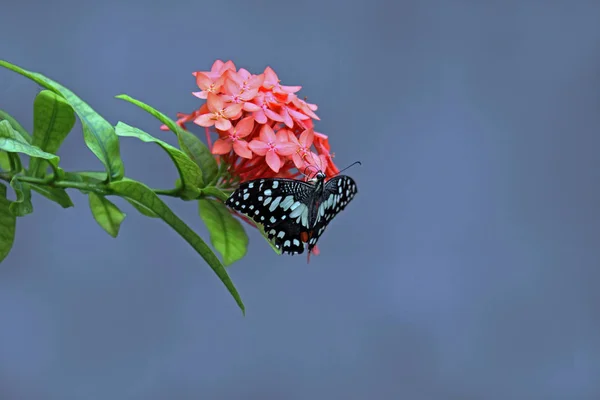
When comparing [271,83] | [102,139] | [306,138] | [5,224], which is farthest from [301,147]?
[5,224]

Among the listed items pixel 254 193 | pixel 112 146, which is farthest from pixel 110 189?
pixel 254 193

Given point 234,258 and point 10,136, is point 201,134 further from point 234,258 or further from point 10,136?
point 10,136

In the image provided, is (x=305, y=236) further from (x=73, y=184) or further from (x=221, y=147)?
(x=73, y=184)

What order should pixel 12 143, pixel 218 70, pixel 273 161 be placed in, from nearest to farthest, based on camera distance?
pixel 12 143 → pixel 273 161 → pixel 218 70

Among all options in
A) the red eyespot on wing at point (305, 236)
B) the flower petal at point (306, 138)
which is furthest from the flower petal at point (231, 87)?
the red eyespot on wing at point (305, 236)

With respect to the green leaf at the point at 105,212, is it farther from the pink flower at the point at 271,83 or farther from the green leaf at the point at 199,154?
the pink flower at the point at 271,83
